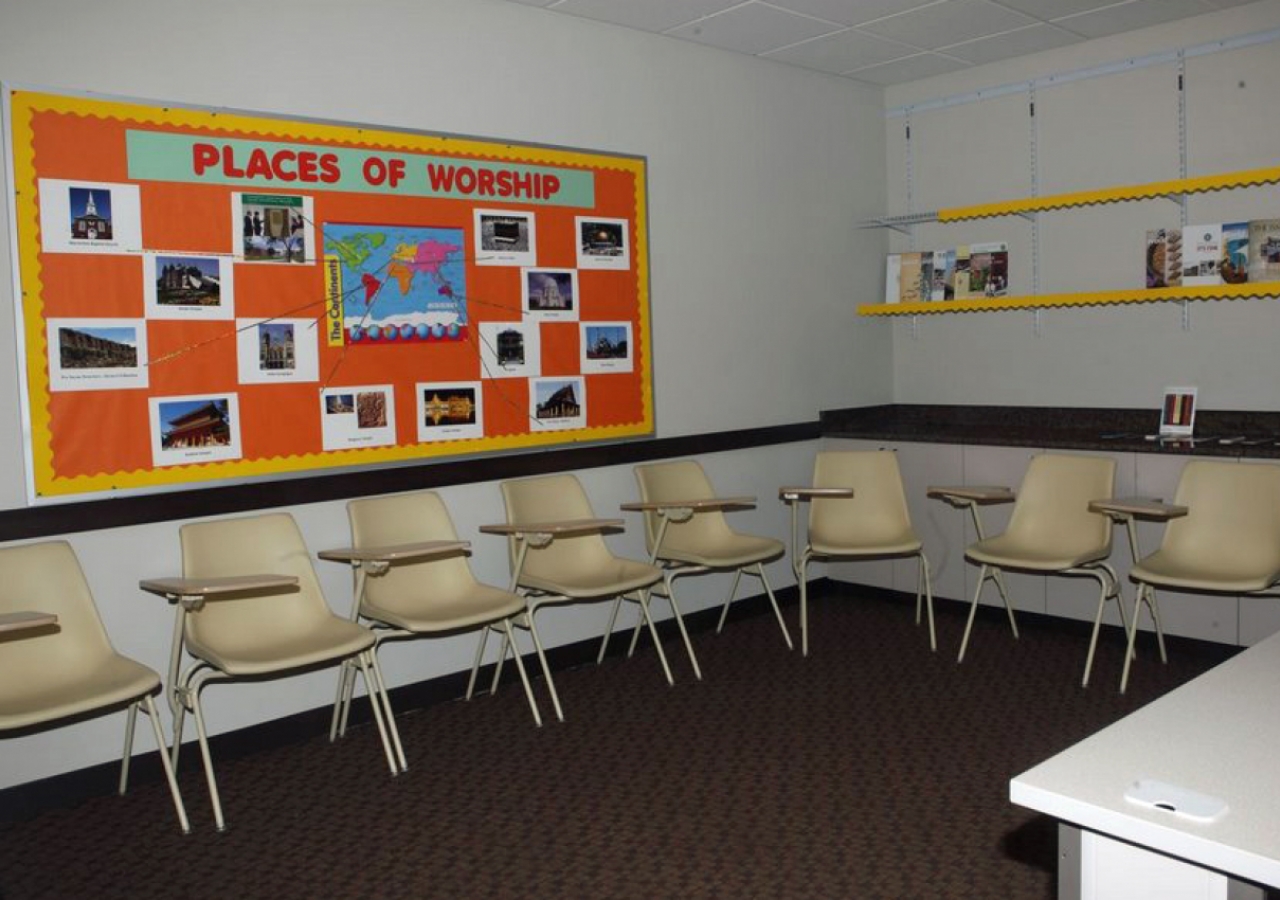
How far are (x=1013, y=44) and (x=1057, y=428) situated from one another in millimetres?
2069

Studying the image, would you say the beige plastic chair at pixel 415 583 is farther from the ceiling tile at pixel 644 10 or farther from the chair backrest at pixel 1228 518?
the chair backrest at pixel 1228 518

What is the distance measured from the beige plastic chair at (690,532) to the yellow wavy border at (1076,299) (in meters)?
1.74

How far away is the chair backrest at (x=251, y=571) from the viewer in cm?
388

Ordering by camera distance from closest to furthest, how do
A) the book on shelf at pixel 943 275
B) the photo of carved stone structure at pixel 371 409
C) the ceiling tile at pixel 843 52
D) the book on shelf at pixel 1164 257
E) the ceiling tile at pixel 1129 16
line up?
the photo of carved stone structure at pixel 371 409
the ceiling tile at pixel 1129 16
the book on shelf at pixel 1164 257
the ceiling tile at pixel 843 52
the book on shelf at pixel 943 275

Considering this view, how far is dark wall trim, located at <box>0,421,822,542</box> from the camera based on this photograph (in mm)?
3734

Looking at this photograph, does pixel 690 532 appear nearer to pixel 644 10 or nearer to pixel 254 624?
pixel 254 624

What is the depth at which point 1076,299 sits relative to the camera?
5.76 m

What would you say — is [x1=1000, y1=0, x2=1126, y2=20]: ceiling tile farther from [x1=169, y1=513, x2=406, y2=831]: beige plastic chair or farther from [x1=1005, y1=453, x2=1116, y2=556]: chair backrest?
[x1=169, y1=513, x2=406, y2=831]: beige plastic chair

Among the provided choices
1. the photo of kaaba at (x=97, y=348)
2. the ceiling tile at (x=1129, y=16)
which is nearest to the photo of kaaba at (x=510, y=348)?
the photo of kaaba at (x=97, y=348)

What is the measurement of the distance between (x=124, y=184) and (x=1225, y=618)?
485cm

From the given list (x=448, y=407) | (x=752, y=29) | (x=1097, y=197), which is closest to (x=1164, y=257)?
(x=1097, y=197)

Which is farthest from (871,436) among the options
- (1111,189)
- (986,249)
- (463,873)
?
(463,873)

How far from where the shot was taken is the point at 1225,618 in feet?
16.2

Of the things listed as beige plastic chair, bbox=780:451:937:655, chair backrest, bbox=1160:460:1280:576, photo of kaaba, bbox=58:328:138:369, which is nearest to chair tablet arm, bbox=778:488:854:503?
beige plastic chair, bbox=780:451:937:655
